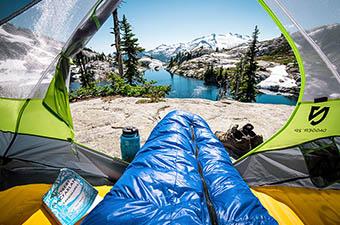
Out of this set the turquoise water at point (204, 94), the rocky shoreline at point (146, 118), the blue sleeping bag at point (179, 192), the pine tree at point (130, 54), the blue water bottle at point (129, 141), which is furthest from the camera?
the turquoise water at point (204, 94)

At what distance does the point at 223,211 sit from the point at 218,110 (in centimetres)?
623

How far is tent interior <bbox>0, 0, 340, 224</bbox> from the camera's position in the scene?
1.90m

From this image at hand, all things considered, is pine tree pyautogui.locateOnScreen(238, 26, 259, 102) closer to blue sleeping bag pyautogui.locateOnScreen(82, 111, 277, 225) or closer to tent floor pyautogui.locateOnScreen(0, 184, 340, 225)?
tent floor pyautogui.locateOnScreen(0, 184, 340, 225)

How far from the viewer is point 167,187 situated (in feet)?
4.66

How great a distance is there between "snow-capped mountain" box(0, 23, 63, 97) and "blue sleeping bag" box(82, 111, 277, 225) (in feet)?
5.13

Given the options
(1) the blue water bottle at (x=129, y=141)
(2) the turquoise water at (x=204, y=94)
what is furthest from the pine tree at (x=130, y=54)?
(1) the blue water bottle at (x=129, y=141)

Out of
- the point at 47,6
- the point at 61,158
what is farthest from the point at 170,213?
the point at 47,6

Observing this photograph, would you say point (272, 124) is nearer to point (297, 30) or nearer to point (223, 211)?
point (297, 30)

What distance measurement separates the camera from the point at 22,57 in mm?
2068

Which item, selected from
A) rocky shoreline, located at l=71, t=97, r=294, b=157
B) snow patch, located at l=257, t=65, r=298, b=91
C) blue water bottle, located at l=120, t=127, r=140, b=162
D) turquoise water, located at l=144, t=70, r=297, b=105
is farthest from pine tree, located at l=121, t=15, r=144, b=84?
snow patch, located at l=257, t=65, r=298, b=91

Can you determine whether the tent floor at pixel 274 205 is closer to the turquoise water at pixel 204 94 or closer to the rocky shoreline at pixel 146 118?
the rocky shoreline at pixel 146 118

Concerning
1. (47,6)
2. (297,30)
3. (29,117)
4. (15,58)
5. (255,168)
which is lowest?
(255,168)

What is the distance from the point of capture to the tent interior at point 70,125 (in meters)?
1.90

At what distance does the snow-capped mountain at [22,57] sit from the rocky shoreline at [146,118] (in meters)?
2.21
